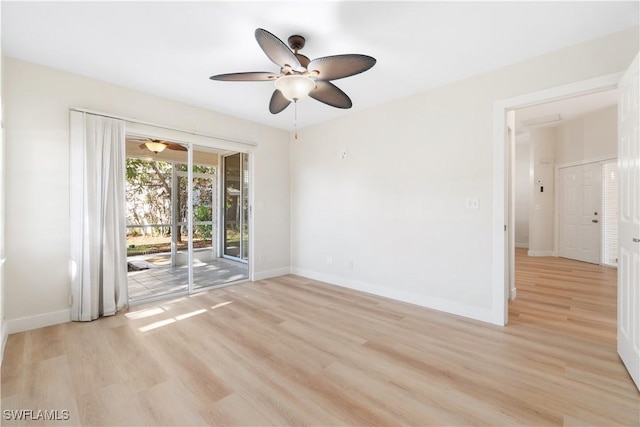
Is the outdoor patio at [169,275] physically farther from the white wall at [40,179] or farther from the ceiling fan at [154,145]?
the ceiling fan at [154,145]

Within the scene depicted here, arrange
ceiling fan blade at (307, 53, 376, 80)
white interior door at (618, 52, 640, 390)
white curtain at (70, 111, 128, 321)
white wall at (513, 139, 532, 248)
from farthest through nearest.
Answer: white wall at (513, 139, 532, 248)
white curtain at (70, 111, 128, 321)
ceiling fan blade at (307, 53, 376, 80)
white interior door at (618, 52, 640, 390)

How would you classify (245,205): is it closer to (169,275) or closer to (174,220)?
(174,220)

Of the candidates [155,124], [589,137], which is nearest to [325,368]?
[155,124]

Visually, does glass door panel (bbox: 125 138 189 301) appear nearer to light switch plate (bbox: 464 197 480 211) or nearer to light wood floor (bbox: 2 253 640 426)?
light wood floor (bbox: 2 253 640 426)

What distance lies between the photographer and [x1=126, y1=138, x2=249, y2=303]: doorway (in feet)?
13.8

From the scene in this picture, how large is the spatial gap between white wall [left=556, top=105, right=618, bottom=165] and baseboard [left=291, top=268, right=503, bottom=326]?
17.8 ft

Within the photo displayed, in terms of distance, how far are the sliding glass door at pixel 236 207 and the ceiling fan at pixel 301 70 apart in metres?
2.63

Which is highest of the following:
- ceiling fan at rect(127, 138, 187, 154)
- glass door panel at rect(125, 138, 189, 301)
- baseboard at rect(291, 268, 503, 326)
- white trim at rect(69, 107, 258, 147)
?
white trim at rect(69, 107, 258, 147)

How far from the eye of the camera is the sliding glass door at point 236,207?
16.5 feet

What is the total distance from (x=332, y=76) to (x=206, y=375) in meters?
2.54

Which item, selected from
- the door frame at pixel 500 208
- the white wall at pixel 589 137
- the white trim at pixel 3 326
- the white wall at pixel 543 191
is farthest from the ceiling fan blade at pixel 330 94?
the white wall at pixel 543 191

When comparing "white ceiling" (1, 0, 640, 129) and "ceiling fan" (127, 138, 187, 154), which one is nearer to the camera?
"white ceiling" (1, 0, 640, 129)

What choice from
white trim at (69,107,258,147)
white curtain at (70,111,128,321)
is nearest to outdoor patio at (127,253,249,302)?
white curtain at (70,111,128,321)

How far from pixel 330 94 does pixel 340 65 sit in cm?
54
